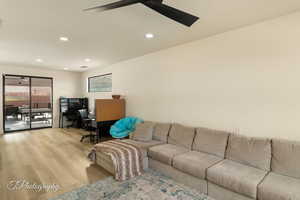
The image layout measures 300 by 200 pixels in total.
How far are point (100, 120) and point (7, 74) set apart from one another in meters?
4.39

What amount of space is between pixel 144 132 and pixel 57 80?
5.47 metres

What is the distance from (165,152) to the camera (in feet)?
9.13

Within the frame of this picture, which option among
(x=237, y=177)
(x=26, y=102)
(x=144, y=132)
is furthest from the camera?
(x=26, y=102)

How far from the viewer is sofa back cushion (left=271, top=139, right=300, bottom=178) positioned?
6.32 ft

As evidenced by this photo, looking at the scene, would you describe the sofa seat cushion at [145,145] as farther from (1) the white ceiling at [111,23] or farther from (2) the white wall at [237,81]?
(1) the white ceiling at [111,23]

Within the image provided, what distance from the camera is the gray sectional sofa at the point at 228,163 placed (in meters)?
1.81

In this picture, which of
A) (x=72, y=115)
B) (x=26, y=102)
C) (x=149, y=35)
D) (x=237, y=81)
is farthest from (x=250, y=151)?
(x=26, y=102)

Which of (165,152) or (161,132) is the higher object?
(161,132)

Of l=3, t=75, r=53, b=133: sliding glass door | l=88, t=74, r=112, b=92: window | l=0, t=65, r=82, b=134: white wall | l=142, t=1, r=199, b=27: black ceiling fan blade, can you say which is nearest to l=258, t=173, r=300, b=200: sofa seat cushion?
l=142, t=1, r=199, b=27: black ceiling fan blade

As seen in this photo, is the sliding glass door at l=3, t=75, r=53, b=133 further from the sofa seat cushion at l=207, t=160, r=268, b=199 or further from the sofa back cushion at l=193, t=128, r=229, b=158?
the sofa seat cushion at l=207, t=160, r=268, b=199

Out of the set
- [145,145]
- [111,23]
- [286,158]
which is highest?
[111,23]

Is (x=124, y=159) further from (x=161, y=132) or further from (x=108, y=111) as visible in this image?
(x=108, y=111)

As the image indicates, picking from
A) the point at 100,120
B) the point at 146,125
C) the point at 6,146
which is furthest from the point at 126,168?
the point at 6,146

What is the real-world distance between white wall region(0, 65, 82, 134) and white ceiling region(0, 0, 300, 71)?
2496 mm
